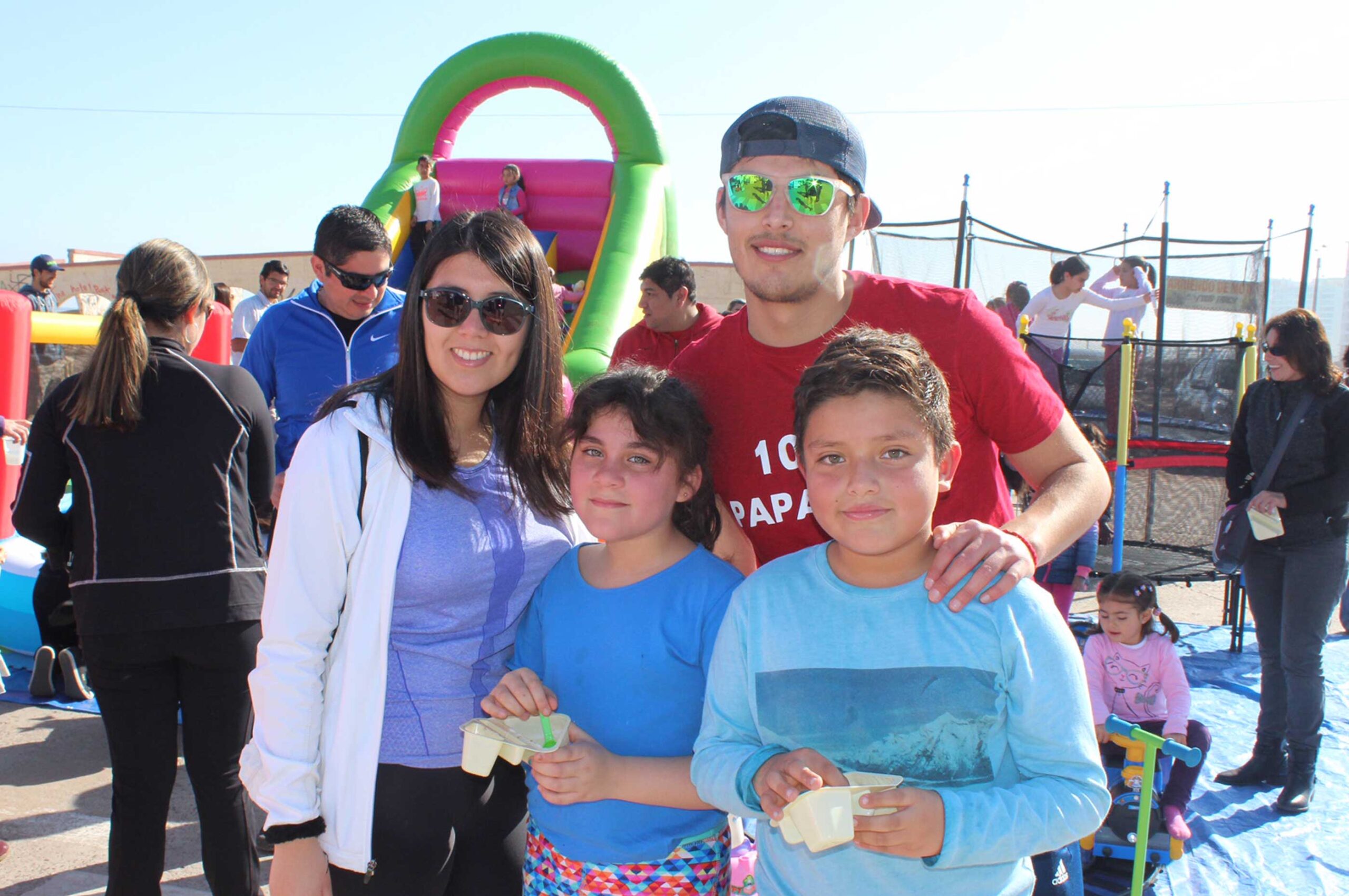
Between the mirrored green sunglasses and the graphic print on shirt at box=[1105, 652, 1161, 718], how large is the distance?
8.96 feet

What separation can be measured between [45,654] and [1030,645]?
199 inches

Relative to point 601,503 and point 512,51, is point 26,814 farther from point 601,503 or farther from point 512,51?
point 512,51

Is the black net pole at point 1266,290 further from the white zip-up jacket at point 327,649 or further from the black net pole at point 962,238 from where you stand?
the white zip-up jacket at point 327,649

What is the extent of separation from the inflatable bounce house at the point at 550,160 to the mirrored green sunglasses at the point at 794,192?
24.0ft

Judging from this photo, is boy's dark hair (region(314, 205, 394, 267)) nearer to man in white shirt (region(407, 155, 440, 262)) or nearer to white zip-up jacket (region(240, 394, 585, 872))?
white zip-up jacket (region(240, 394, 585, 872))

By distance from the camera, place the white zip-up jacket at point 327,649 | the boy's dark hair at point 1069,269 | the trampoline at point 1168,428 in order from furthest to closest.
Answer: the boy's dark hair at point 1069,269 → the trampoline at point 1168,428 → the white zip-up jacket at point 327,649

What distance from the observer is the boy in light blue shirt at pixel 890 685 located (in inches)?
52.7

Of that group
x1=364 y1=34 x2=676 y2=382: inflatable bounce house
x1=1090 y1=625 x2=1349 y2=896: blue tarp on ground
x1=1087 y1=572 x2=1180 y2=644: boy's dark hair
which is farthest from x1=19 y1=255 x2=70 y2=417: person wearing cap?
x1=1090 y1=625 x2=1349 y2=896: blue tarp on ground

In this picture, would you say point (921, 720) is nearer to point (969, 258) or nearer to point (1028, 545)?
point (1028, 545)

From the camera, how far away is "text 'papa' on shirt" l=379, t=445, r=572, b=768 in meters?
1.71

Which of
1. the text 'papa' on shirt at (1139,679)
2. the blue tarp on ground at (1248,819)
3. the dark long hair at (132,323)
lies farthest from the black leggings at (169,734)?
the text 'papa' on shirt at (1139,679)

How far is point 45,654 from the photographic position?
187 inches

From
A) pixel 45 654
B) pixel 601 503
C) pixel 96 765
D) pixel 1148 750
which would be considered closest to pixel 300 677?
pixel 601 503

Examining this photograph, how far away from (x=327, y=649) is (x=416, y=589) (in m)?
0.19
